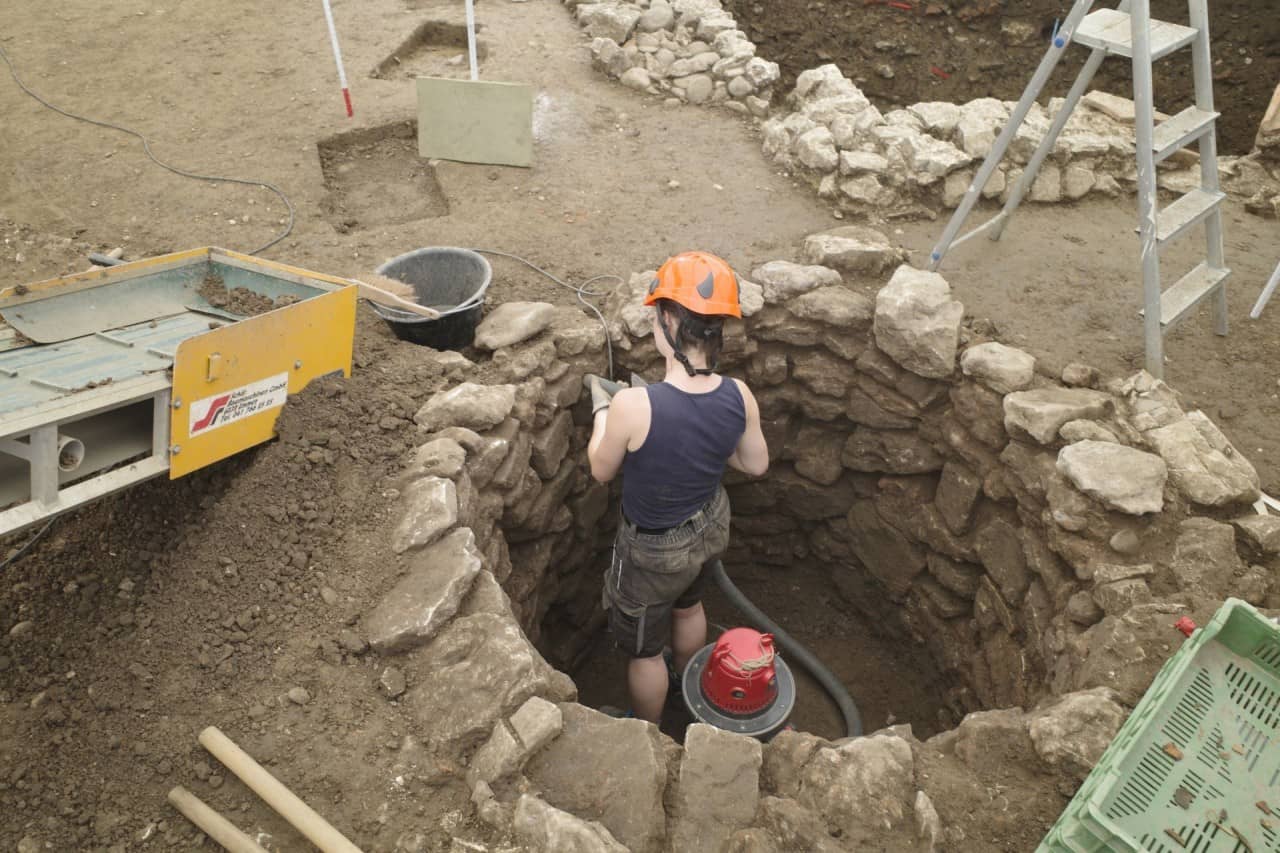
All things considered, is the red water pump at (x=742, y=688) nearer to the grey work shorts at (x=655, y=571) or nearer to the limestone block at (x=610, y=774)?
the grey work shorts at (x=655, y=571)

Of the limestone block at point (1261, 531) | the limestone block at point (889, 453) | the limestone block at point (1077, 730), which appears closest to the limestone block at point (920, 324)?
the limestone block at point (889, 453)

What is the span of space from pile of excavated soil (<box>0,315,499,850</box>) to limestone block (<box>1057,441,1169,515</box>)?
2.69 m

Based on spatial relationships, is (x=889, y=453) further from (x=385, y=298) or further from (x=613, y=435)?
(x=385, y=298)

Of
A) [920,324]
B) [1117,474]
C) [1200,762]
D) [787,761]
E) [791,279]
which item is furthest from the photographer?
[791,279]

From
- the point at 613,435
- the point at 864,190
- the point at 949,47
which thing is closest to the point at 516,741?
the point at 613,435

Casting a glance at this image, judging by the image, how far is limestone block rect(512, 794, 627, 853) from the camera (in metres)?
2.33

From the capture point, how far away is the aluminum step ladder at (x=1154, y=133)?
12.1 feet

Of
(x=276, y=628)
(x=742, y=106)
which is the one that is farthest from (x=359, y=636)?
(x=742, y=106)

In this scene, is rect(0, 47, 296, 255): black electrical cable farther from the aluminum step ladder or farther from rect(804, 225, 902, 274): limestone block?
the aluminum step ladder

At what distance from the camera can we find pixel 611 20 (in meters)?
6.91

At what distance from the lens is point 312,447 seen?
3314 millimetres

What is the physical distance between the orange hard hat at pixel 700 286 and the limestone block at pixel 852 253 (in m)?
1.71

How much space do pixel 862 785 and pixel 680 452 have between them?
131 cm

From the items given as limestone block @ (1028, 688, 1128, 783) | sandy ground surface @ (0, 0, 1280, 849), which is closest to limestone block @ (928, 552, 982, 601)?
sandy ground surface @ (0, 0, 1280, 849)
